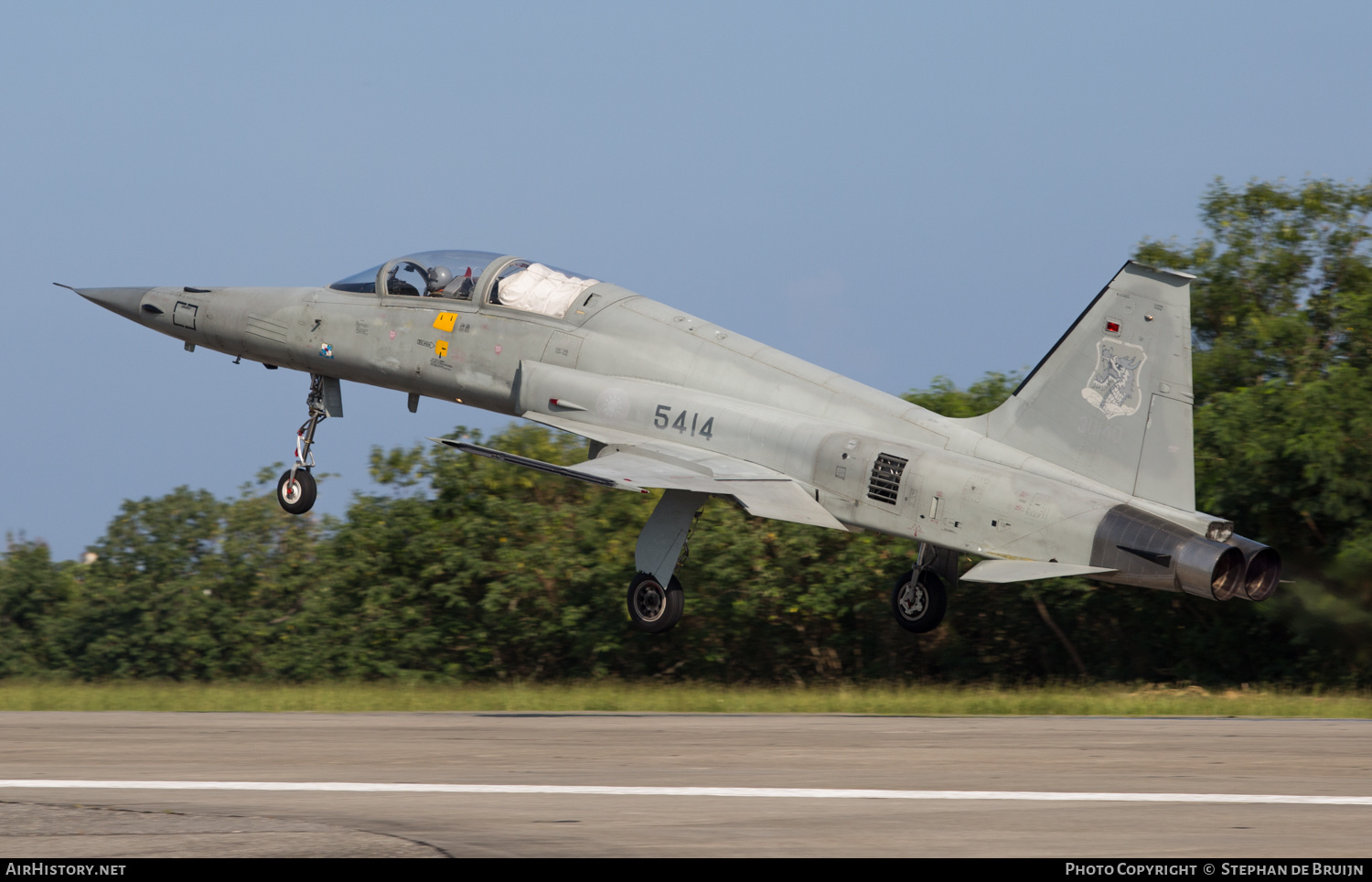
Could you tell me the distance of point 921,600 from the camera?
19688 millimetres

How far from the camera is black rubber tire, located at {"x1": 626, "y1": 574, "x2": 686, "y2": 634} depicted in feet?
63.3

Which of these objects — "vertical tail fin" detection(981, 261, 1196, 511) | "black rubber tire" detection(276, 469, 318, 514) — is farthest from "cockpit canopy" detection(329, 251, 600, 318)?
"vertical tail fin" detection(981, 261, 1196, 511)

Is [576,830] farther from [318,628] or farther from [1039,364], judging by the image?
[318,628]

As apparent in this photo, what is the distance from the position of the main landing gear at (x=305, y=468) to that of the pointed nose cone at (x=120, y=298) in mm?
3303

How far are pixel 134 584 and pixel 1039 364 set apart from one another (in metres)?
28.6

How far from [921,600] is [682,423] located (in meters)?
4.02

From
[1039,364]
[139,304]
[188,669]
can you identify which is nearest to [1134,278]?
[1039,364]

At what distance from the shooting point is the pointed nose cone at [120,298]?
23078mm

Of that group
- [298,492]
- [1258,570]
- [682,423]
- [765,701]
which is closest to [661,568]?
[682,423]

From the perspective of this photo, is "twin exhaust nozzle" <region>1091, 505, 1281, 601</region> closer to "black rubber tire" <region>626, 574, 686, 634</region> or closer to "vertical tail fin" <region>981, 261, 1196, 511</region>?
"vertical tail fin" <region>981, 261, 1196, 511</region>

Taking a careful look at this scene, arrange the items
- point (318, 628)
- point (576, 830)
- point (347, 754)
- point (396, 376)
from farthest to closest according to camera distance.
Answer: point (318, 628) < point (396, 376) < point (347, 754) < point (576, 830)

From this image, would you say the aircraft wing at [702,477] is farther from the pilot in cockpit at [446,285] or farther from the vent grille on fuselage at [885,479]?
the pilot in cockpit at [446,285]

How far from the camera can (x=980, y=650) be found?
29.7 m

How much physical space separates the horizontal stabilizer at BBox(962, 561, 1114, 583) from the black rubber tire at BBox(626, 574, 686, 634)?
454 centimetres
